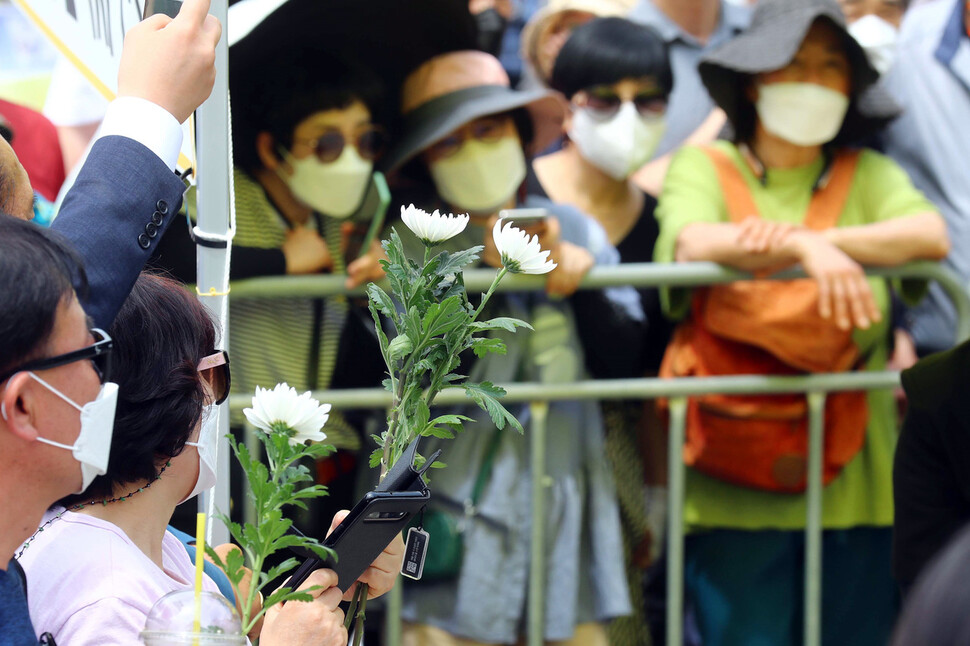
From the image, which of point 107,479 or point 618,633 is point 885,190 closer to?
point 618,633

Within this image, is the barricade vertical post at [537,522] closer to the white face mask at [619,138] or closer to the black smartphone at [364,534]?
the white face mask at [619,138]

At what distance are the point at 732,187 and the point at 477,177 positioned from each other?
2.33 feet

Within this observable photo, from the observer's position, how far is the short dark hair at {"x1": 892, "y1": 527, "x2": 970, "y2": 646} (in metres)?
0.72

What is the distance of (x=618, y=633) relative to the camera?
3061 mm

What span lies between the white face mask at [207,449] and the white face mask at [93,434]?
12.6 inches

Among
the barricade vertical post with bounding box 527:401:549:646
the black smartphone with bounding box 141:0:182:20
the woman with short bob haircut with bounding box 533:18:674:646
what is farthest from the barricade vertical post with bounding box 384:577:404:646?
the black smartphone with bounding box 141:0:182:20

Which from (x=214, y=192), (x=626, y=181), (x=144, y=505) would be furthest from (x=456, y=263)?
(x=626, y=181)

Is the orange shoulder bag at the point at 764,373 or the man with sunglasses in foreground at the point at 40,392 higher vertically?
the man with sunglasses in foreground at the point at 40,392

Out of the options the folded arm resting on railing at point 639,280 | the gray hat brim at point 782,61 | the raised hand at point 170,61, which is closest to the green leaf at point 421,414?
the raised hand at point 170,61

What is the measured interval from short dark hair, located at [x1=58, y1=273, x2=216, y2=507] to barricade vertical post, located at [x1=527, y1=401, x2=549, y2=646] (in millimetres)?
1522

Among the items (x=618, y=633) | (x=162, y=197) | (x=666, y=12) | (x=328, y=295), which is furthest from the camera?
(x=666, y=12)

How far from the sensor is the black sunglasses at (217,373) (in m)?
1.48

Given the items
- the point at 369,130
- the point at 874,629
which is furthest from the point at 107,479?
the point at 874,629

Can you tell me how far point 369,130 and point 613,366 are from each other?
889mm
